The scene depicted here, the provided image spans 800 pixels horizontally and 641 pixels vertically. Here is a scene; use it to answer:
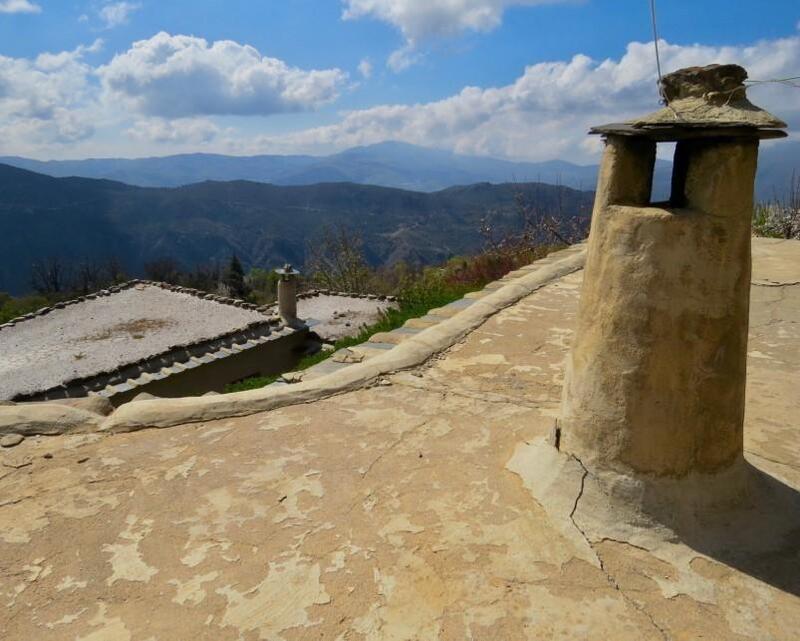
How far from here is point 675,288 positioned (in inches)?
91.6

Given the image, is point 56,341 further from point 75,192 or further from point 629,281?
point 75,192

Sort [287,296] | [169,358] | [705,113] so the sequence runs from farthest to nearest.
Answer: [287,296] < [169,358] < [705,113]

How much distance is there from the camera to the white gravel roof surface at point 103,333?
13030 mm

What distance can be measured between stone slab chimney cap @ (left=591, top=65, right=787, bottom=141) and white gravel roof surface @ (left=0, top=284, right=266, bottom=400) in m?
12.2

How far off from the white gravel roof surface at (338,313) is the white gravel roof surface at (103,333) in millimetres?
1821

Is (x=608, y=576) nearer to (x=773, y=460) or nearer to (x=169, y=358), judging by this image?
(x=773, y=460)

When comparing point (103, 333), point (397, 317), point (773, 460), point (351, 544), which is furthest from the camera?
point (103, 333)

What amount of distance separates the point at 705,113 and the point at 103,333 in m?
16.0

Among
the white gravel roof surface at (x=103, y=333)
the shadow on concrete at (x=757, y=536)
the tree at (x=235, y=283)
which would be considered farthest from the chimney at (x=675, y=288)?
the tree at (x=235, y=283)

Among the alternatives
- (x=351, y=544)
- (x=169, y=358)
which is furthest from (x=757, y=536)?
(x=169, y=358)

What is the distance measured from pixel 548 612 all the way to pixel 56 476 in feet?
7.67

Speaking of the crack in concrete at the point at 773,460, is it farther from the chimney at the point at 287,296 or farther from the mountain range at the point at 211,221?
the mountain range at the point at 211,221

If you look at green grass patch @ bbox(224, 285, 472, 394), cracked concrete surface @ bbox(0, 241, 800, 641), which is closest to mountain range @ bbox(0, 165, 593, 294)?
green grass patch @ bbox(224, 285, 472, 394)

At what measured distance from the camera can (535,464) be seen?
9.43 feet
